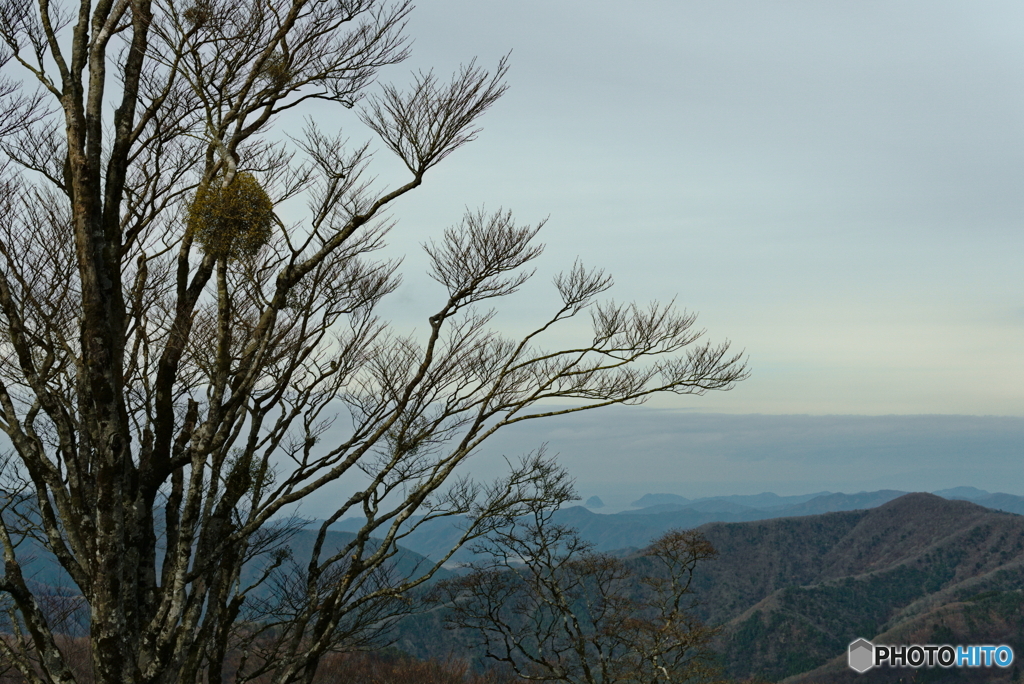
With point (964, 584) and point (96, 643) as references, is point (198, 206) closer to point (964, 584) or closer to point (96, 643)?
point (96, 643)

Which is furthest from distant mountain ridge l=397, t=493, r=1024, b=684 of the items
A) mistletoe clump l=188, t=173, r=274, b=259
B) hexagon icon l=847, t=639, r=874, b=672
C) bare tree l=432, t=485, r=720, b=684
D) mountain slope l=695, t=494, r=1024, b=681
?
mistletoe clump l=188, t=173, r=274, b=259

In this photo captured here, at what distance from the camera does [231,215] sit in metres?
6.17

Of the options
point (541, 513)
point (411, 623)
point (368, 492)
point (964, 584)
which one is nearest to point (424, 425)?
point (368, 492)

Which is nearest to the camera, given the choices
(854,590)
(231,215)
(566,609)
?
(231,215)

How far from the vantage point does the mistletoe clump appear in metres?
6.15

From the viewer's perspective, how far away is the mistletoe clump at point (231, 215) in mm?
6148

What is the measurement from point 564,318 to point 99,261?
188 inches

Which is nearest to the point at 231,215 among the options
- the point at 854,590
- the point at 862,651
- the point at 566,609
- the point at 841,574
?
the point at 566,609

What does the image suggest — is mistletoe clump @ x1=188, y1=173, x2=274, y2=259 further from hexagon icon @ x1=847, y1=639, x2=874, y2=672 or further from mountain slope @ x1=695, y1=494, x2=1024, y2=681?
mountain slope @ x1=695, y1=494, x2=1024, y2=681

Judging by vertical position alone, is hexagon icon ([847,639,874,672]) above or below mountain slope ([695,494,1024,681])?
above

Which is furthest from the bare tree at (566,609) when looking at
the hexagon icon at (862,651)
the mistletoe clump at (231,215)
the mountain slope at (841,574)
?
the mountain slope at (841,574)

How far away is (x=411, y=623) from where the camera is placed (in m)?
81.3

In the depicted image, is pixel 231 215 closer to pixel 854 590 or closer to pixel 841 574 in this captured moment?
pixel 854 590

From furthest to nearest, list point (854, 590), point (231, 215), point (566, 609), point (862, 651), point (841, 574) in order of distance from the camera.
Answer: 1. point (841, 574)
2. point (854, 590)
3. point (862, 651)
4. point (566, 609)
5. point (231, 215)
